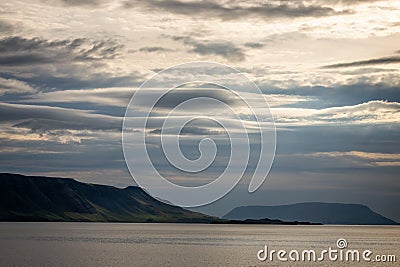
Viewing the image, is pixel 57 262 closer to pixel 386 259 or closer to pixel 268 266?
pixel 268 266

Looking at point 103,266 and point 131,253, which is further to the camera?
point 131,253

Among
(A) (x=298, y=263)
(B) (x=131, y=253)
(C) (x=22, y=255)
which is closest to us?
(A) (x=298, y=263)

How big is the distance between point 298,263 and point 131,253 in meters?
54.9

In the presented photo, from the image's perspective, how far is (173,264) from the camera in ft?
529

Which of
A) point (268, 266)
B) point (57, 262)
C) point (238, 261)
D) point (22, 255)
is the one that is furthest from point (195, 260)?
point (22, 255)

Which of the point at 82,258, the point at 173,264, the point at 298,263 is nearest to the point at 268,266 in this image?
the point at 298,263

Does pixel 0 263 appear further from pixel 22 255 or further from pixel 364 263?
pixel 364 263

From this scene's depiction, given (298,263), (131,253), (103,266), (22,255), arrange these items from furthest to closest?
(131,253) < (22,255) < (298,263) < (103,266)

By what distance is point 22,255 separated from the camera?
179875mm

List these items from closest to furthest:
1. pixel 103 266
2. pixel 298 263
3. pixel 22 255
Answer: pixel 103 266
pixel 298 263
pixel 22 255

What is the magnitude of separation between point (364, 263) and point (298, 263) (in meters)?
17.1

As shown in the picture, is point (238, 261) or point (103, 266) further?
point (238, 261)

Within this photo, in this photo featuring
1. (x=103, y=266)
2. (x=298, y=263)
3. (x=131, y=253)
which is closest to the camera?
(x=103, y=266)

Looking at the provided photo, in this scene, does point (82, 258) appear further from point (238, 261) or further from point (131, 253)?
point (238, 261)
